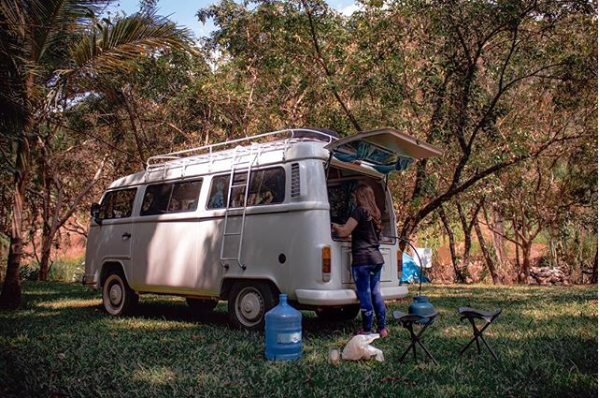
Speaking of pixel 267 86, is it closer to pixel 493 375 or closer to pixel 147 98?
pixel 147 98

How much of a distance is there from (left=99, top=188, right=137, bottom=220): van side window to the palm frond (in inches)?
82.0


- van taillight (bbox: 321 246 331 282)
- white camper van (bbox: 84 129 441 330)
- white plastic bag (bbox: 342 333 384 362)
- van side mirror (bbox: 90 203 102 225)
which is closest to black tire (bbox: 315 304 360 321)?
white camper van (bbox: 84 129 441 330)

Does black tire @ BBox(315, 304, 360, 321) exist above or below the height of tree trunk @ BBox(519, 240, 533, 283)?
below

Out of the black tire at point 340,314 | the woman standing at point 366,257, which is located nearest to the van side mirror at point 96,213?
the black tire at point 340,314

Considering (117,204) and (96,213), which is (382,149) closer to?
(117,204)

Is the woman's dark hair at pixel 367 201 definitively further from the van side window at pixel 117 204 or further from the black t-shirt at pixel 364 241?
the van side window at pixel 117 204

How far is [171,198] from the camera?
27.0ft

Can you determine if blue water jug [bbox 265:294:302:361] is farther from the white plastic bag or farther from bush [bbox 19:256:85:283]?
bush [bbox 19:256:85:283]

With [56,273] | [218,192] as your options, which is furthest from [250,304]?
[56,273]

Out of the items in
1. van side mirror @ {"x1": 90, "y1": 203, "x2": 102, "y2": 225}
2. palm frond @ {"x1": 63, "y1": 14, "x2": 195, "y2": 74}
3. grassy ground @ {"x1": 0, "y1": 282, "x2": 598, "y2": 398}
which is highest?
palm frond @ {"x1": 63, "y1": 14, "x2": 195, "y2": 74}

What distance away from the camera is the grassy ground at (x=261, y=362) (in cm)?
432

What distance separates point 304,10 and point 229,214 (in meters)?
6.66

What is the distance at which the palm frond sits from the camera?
9026 mm

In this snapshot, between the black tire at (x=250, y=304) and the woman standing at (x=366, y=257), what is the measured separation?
1091 mm
